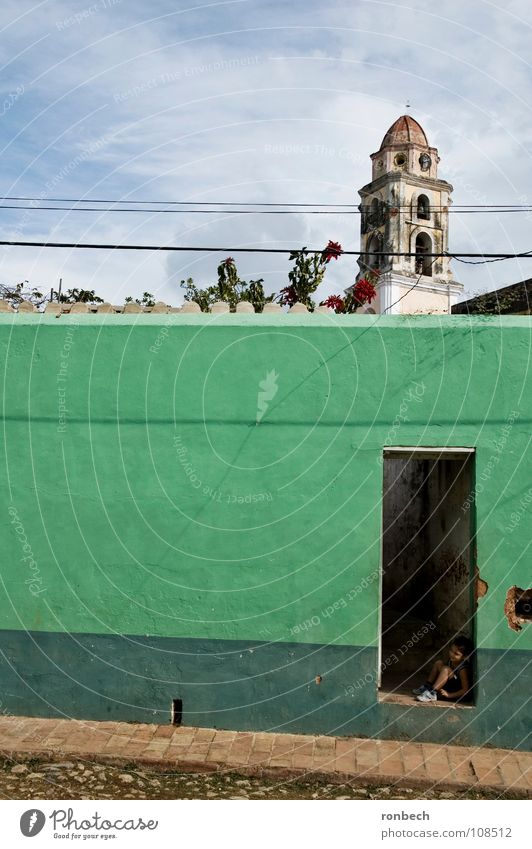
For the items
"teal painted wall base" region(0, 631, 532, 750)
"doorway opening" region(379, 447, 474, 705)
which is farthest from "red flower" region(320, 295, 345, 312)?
"teal painted wall base" region(0, 631, 532, 750)

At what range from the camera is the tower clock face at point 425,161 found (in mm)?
23672

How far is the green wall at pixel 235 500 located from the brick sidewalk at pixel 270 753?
0.58ft

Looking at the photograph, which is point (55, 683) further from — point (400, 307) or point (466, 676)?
point (400, 307)

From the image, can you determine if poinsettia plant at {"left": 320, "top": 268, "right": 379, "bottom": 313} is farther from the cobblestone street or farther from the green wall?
the cobblestone street

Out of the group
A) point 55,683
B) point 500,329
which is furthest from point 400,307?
point 55,683

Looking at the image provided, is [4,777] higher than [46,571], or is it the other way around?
[46,571]

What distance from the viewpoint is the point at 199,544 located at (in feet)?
23.8

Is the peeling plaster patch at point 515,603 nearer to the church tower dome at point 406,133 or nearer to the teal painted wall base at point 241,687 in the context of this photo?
the teal painted wall base at point 241,687

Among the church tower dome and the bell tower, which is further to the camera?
the church tower dome

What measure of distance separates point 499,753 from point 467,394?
3.15 m

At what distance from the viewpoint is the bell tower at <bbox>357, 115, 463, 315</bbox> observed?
2261 cm

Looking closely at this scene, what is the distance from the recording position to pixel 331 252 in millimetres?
8414
